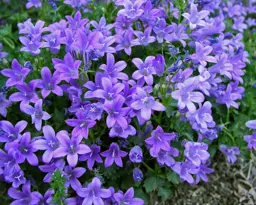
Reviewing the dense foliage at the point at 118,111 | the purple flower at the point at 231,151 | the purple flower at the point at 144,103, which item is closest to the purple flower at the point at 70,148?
the dense foliage at the point at 118,111

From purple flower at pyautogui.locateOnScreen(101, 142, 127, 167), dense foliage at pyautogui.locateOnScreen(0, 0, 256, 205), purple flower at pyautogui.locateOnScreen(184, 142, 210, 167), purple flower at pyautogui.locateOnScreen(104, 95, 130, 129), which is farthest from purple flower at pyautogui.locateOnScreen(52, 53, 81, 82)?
purple flower at pyautogui.locateOnScreen(184, 142, 210, 167)

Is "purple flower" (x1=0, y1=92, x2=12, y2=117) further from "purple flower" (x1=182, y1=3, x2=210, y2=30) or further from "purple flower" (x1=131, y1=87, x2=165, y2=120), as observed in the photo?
"purple flower" (x1=182, y1=3, x2=210, y2=30)

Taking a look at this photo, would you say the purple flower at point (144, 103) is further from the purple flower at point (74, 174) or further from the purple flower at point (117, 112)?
the purple flower at point (74, 174)

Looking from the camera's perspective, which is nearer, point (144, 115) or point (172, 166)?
point (144, 115)

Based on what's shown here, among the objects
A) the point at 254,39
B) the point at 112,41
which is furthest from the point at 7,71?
the point at 254,39

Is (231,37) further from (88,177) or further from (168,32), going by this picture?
(88,177)

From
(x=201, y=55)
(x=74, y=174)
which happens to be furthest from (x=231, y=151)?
(x=74, y=174)

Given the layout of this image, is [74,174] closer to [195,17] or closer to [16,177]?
[16,177]
